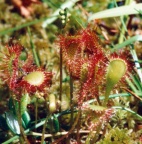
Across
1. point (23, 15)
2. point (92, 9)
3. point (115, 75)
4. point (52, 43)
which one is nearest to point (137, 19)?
point (92, 9)

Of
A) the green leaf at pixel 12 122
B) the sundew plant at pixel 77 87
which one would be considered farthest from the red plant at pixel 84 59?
the green leaf at pixel 12 122

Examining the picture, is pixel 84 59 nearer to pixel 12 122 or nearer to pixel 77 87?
pixel 77 87

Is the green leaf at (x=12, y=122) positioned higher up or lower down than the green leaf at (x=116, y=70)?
lower down

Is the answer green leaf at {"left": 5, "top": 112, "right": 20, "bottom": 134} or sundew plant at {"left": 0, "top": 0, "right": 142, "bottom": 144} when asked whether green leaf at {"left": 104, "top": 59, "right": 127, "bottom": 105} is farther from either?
green leaf at {"left": 5, "top": 112, "right": 20, "bottom": 134}

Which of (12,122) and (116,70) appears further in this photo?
(12,122)

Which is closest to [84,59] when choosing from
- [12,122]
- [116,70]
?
[116,70]

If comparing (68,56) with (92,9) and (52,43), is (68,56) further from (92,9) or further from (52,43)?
(92,9)

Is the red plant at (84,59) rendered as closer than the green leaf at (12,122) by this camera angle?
Yes

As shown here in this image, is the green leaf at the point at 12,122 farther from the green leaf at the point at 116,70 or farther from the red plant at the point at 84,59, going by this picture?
the green leaf at the point at 116,70
